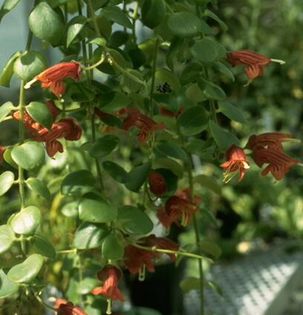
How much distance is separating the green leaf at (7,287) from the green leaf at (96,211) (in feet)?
0.24

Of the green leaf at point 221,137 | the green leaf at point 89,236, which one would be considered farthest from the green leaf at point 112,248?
the green leaf at point 221,137

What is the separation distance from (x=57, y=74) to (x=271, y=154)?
0.65 ft

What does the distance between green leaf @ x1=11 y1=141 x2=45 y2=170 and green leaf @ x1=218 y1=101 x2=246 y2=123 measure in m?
0.16

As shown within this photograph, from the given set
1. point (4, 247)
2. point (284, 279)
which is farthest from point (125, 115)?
Answer: point (284, 279)

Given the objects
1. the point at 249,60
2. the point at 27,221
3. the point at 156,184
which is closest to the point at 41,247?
the point at 27,221

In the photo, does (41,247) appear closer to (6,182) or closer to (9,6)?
(6,182)

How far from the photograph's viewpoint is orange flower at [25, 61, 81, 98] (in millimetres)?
533

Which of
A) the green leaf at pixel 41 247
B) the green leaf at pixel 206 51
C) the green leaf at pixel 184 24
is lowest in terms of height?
the green leaf at pixel 41 247

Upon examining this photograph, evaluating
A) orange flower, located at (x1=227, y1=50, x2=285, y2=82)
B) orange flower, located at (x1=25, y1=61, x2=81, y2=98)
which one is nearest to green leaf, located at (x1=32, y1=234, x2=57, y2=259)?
orange flower, located at (x1=25, y1=61, x2=81, y2=98)

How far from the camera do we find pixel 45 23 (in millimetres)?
542

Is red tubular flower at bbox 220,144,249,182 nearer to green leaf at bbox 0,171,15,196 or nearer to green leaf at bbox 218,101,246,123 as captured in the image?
green leaf at bbox 218,101,246,123

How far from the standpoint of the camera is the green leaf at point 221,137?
589 millimetres

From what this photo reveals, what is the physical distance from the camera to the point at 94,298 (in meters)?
0.77

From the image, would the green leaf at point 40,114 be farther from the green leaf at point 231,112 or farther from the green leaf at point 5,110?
the green leaf at point 231,112
